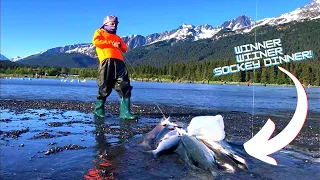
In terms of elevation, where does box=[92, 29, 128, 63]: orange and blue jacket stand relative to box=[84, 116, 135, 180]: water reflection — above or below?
above

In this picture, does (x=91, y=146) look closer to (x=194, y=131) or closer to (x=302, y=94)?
(x=194, y=131)

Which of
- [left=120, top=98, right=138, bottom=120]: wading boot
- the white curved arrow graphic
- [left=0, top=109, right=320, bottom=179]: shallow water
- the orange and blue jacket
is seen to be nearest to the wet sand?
[left=0, top=109, right=320, bottom=179]: shallow water

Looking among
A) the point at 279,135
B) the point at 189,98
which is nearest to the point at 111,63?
the point at 279,135

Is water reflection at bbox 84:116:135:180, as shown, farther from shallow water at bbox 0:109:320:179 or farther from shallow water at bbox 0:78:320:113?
shallow water at bbox 0:78:320:113

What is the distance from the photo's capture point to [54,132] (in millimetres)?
8727

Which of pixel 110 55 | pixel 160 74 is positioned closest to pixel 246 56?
pixel 160 74

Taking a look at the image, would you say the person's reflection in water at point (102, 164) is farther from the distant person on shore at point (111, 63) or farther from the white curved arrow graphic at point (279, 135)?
the distant person on shore at point (111, 63)

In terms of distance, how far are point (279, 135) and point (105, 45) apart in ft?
24.1

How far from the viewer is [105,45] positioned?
1173 centimetres

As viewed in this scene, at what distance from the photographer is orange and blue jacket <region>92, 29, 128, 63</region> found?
454 inches

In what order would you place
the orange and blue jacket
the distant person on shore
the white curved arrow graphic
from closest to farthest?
1. the white curved arrow graphic
2. the orange and blue jacket
3. the distant person on shore

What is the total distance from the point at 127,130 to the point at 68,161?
371cm

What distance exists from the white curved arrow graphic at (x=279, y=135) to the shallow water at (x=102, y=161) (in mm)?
202

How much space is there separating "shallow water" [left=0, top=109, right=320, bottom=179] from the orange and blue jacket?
12.5ft
